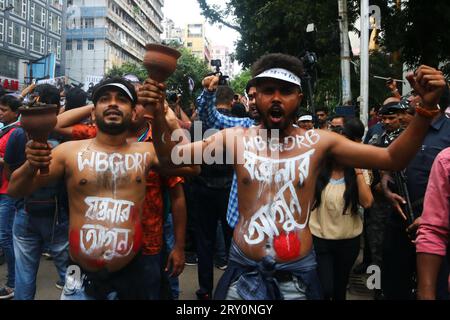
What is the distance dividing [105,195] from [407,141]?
1.73 m

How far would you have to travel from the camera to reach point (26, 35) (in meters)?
39.4

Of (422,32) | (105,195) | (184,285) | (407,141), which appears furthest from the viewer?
(422,32)

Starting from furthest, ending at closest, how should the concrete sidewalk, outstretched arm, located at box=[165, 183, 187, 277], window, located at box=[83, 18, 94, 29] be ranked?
window, located at box=[83, 18, 94, 29] < the concrete sidewalk < outstretched arm, located at box=[165, 183, 187, 277]

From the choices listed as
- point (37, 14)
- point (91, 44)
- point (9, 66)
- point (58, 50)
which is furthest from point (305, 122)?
point (91, 44)

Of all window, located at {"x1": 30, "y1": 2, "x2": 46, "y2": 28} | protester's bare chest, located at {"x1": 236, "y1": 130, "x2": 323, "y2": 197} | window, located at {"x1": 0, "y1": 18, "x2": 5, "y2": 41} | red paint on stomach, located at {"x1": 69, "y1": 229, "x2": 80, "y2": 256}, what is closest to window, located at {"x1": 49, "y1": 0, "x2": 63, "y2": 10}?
window, located at {"x1": 30, "y1": 2, "x2": 46, "y2": 28}

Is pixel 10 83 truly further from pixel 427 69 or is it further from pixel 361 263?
pixel 427 69

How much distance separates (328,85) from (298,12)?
5.67 metres

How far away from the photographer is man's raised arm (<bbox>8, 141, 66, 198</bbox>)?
230 centimetres

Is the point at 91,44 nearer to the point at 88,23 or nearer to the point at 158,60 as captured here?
the point at 88,23

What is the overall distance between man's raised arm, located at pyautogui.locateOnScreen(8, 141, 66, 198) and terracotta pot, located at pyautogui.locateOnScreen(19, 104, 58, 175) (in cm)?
7

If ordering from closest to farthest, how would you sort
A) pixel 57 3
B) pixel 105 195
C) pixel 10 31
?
pixel 105 195 < pixel 10 31 < pixel 57 3

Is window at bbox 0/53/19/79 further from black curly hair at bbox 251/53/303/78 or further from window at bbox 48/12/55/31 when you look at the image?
black curly hair at bbox 251/53/303/78

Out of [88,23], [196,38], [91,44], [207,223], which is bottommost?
[207,223]

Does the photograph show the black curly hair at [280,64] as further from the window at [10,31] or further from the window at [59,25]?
the window at [59,25]
